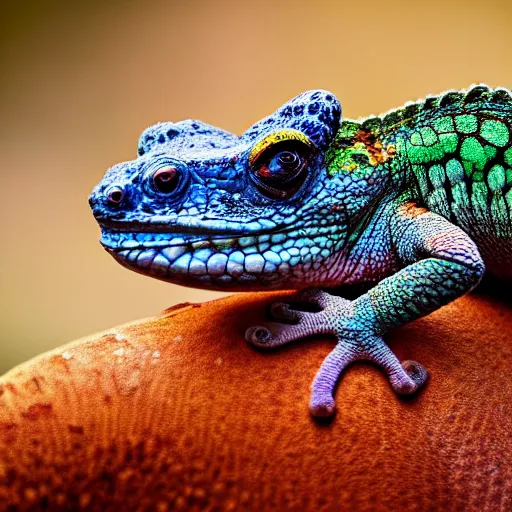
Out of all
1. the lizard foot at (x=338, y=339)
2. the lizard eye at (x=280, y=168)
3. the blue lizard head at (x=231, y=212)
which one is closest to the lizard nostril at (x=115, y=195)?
the blue lizard head at (x=231, y=212)

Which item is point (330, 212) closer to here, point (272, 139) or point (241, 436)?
point (272, 139)

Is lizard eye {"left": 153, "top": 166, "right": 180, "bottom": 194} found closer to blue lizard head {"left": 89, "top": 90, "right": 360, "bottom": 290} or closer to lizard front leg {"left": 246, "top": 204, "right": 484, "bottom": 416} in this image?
blue lizard head {"left": 89, "top": 90, "right": 360, "bottom": 290}

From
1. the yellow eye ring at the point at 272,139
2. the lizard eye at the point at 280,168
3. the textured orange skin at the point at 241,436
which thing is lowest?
the textured orange skin at the point at 241,436

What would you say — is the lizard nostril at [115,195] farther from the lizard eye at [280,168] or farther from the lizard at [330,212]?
the lizard eye at [280,168]

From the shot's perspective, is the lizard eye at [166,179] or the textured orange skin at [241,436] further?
the lizard eye at [166,179]

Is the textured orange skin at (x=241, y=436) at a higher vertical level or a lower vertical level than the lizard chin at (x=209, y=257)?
lower

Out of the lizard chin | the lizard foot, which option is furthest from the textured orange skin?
the lizard chin

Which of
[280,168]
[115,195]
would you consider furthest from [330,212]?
[115,195]
